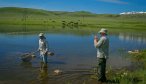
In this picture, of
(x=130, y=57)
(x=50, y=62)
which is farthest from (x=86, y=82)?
(x=130, y=57)

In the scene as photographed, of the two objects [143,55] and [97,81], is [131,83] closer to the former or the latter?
[97,81]

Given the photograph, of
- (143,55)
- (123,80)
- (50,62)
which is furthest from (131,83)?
(143,55)

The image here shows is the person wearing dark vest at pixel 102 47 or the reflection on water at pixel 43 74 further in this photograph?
the reflection on water at pixel 43 74

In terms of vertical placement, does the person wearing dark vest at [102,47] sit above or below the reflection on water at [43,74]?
above

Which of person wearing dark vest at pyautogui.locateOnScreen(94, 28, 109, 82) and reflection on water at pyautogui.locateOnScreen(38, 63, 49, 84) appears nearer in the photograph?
person wearing dark vest at pyautogui.locateOnScreen(94, 28, 109, 82)

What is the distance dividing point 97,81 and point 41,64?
5713 mm

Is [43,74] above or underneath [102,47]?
underneath

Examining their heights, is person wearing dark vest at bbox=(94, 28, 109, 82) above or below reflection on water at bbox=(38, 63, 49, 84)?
above

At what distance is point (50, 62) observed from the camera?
20250 mm

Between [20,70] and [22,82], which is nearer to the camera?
[22,82]

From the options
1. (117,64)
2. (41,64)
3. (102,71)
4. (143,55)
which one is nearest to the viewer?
(102,71)

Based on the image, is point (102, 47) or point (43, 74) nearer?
point (102, 47)

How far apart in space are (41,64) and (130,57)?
26.2 ft

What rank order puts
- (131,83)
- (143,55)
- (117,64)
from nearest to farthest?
(131,83), (117,64), (143,55)
